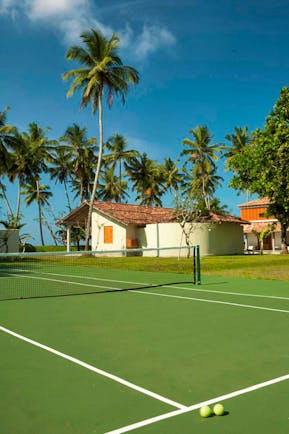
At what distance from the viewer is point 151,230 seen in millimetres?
34688

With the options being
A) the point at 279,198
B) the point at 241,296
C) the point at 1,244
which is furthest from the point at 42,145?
the point at 241,296

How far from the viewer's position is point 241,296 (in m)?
11.7

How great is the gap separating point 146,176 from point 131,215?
2042cm

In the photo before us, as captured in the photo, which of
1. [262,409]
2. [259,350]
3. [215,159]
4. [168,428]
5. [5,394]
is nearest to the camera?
[168,428]

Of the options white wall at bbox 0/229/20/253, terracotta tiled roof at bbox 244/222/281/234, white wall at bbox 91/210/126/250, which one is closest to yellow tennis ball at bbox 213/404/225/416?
white wall at bbox 0/229/20/253

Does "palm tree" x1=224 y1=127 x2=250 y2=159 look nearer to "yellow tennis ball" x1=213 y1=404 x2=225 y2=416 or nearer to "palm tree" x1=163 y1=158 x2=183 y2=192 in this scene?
"palm tree" x1=163 y1=158 x2=183 y2=192

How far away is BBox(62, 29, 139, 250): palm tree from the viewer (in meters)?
33.0

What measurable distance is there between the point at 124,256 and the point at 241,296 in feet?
77.6

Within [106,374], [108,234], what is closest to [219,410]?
[106,374]

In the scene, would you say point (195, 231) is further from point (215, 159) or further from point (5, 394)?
point (5, 394)

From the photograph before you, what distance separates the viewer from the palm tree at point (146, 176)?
55812 millimetres

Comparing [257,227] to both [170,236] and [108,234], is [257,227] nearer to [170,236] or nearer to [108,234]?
[170,236]

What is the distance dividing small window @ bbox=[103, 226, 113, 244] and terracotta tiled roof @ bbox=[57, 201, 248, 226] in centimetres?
116

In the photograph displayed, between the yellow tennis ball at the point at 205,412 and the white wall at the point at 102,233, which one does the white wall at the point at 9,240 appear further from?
the yellow tennis ball at the point at 205,412
